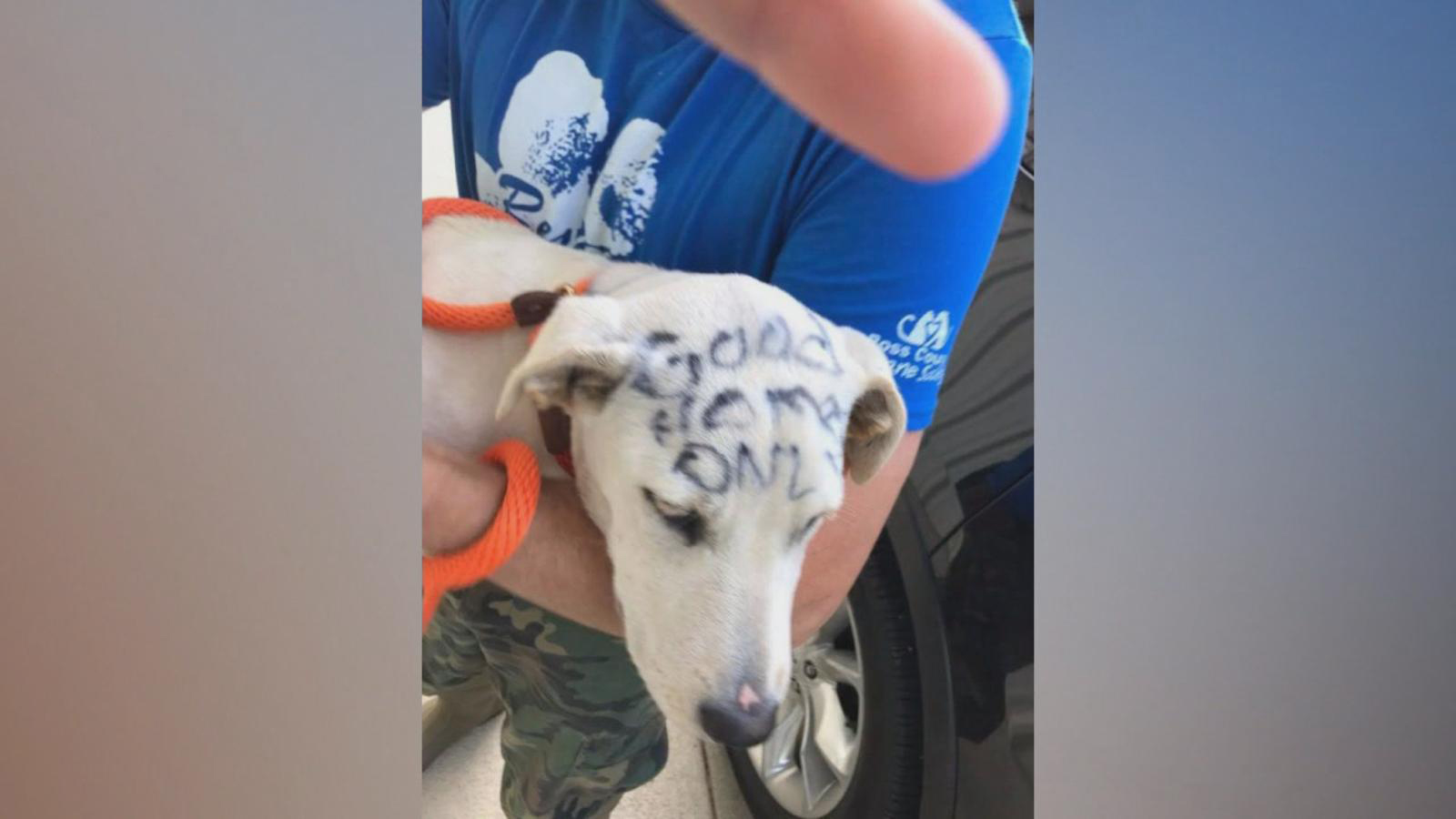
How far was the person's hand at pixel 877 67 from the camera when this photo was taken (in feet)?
3.42

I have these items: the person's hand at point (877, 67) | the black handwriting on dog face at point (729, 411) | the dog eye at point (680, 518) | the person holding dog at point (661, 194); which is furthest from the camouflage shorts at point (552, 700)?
the person's hand at point (877, 67)

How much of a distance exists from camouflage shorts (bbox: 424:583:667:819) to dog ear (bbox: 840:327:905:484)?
30cm

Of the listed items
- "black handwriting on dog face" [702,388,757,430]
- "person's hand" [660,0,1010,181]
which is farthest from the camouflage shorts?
"person's hand" [660,0,1010,181]

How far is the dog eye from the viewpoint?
0.97 metres

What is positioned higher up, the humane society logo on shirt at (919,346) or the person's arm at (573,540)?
the humane society logo on shirt at (919,346)

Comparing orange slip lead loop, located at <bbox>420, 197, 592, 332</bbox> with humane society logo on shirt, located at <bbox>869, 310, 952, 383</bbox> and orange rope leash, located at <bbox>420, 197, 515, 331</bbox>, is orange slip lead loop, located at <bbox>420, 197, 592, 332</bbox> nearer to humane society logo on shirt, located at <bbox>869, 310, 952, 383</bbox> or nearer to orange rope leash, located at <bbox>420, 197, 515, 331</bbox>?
orange rope leash, located at <bbox>420, 197, 515, 331</bbox>

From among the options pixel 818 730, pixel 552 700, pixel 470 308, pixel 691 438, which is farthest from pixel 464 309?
pixel 818 730

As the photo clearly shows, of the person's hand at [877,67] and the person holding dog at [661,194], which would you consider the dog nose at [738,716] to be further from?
the person's hand at [877,67]

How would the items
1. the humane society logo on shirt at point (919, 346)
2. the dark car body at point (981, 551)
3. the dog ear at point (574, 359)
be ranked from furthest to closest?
the dark car body at point (981, 551) < the humane society logo on shirt at point (919, 346) < the dog ear at point (574, 359)
